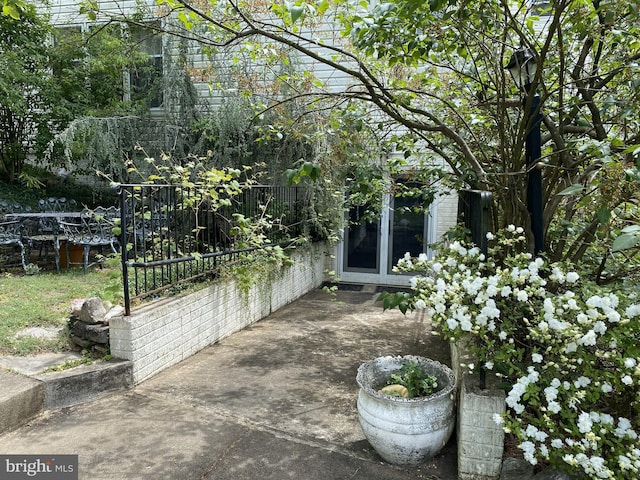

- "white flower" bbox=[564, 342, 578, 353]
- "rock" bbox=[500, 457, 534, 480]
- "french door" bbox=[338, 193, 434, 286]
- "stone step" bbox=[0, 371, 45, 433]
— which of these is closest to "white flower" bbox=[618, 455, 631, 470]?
"white flower" bbox=[564, 342, 578, 353]

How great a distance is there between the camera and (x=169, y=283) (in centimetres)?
432

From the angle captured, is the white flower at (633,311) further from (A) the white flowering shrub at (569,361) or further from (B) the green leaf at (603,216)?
(B) the green leaf at (603,216)

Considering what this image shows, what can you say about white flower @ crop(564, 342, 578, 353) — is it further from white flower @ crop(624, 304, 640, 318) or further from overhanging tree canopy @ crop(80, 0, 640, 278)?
overhanging tree canopy @ crop(80, 0, 640, 278)

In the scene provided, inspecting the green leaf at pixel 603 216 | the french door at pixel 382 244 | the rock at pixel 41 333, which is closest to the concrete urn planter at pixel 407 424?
the green leaf at pixel 603 216

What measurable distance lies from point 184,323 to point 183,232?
102 cm

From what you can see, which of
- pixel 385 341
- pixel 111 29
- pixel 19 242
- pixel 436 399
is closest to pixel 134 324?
pixel 436 399

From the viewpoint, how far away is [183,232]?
4.72 meters

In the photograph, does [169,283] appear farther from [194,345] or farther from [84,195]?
[84,195]

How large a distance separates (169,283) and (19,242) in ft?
11.0

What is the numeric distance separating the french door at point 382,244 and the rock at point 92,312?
522 cm

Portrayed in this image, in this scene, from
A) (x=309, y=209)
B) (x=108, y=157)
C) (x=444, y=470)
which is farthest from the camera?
(x=108, y=157)

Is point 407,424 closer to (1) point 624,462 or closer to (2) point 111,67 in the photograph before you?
(1) point 624,462

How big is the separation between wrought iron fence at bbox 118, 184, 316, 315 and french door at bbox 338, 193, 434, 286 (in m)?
2.30

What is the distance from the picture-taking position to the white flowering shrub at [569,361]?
75.9 inches
